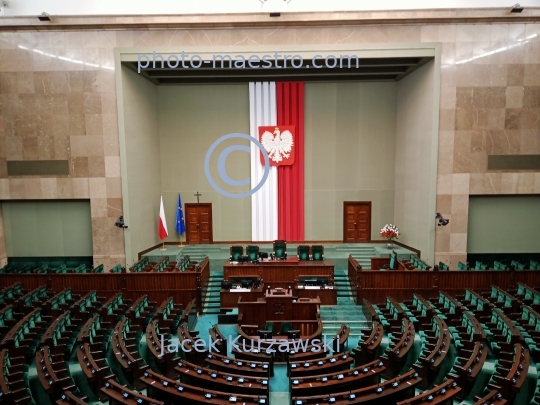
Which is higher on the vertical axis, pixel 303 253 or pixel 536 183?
pixel 536 183

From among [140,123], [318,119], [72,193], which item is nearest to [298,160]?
[318,119]

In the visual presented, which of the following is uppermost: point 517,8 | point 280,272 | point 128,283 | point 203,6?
point 203,6

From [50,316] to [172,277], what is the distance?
2887mm

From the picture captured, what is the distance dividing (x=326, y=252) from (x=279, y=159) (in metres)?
3.82

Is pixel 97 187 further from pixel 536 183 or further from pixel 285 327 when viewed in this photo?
pixel 536 183

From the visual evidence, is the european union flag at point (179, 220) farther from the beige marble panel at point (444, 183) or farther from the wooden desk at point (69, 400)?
the wooden desk at point (69, 400)

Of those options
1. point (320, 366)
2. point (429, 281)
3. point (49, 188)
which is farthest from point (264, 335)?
point (49, 188)

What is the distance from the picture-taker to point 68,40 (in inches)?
464

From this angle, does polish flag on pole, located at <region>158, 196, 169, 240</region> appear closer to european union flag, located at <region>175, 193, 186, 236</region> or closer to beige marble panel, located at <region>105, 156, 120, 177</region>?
european union flag, located at <region>175, 193, 186, 236</region>

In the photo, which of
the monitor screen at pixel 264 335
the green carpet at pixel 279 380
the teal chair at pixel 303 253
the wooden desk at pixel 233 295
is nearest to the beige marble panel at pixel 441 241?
the teal chair at pixel 303 253

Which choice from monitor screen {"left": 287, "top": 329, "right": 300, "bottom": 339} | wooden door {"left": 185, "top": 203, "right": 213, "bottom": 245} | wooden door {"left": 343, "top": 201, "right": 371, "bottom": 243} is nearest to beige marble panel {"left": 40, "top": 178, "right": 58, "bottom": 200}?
wooden door {"left": 185, "top": 203, "right": 213, "bottom": 245}

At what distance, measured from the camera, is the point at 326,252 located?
1336 centimetres

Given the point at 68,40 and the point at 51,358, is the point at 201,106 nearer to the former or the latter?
the point at 68,40

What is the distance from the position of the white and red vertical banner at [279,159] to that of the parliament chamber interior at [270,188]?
0.05 m
